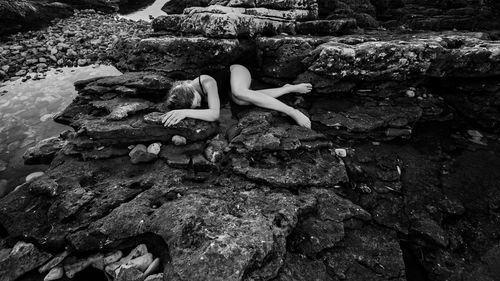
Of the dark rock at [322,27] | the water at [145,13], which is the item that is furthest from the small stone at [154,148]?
the water at [145,13]

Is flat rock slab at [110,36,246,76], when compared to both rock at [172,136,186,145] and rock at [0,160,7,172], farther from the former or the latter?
rock at [0,160,7,172]

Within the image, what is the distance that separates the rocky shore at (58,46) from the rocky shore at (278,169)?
10.2 feet

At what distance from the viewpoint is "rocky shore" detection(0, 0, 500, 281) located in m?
3.00

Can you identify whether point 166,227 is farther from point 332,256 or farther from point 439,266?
point 439,266

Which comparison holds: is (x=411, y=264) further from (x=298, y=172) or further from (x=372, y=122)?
(x=372, y=122)

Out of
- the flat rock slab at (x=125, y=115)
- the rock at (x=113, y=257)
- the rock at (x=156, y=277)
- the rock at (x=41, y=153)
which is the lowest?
the rock at (x=113, y=257)

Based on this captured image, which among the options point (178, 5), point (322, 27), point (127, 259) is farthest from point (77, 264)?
point (178, 5)

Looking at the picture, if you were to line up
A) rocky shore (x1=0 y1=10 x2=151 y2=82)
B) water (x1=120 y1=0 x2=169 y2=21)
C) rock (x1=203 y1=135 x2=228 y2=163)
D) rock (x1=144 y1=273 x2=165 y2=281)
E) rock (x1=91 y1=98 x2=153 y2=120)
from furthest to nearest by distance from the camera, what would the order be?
water (x1=120 y1=0 x2=169 y2=21)
rocky shore (x1=0 y1=10 x2=151 y2=82)
rock (x1=91 y1=98 x2=153 y2=120)
rock (x1=203 y1=135 x2=228 y2=163)
rock (x1=144 y1=273 x2=165 y2=281)

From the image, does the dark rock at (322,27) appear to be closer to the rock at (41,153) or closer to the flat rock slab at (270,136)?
the flat rock slab at (270,136)

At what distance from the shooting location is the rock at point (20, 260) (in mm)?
2959

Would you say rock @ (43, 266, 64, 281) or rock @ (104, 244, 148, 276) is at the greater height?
rock @ (104, 244, 148, 276)

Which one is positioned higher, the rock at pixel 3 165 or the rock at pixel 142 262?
the rock at pixel 3 165

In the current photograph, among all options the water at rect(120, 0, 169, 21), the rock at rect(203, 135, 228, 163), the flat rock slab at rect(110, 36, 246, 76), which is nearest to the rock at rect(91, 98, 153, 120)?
the flat rock slab at rect(110, 36, 246, 76)

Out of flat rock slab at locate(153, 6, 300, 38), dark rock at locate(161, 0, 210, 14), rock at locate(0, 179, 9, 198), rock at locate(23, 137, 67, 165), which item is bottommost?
rock at locate(0, 179, 9, 198)
